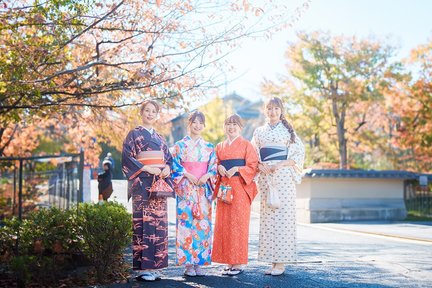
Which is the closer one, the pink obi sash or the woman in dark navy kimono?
the woman in dark navy kimono

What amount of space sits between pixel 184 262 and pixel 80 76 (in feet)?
12.0

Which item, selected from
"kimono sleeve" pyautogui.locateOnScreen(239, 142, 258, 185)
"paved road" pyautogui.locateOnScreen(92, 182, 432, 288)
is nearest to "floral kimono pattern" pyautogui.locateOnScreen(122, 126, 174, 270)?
"paved road" pyautogui.locateOnScreen(92, 182, 432, 288)

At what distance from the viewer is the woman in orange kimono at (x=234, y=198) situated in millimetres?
5887

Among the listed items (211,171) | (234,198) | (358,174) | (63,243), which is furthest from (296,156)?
(358,174)

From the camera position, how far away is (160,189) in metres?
5.66

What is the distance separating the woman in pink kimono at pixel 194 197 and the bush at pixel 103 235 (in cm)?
67

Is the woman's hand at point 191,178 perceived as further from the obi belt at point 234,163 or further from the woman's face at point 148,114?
the woman's face at point 148,114

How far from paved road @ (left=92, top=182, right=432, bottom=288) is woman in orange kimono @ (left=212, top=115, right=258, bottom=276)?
0.26 m

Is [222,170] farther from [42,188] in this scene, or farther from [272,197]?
[42,188]

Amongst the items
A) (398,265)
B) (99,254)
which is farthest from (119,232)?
(398,265)

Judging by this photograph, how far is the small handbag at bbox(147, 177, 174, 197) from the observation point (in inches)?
222

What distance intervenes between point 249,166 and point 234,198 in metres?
0.44

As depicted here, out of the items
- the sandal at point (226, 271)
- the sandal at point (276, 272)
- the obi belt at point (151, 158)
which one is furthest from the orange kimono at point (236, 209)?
the obi belt at point (151, 158)

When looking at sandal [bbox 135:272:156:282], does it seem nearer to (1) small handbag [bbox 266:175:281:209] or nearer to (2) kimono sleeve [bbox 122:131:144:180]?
(2) kimono sleeve [bbox 122:131:144:180]
